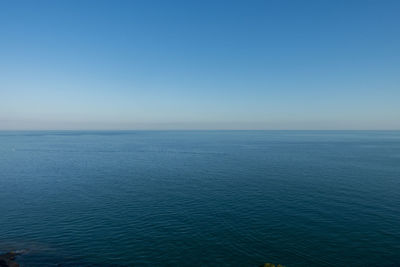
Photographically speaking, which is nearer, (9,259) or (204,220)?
(9,259)

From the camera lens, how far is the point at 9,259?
103 feet

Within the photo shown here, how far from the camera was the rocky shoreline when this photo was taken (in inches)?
1173

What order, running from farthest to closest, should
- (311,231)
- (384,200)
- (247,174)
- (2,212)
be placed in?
(247,174) → (384,200) → (2,212) → (311,231)

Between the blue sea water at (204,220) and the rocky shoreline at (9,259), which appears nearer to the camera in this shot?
the rocky shoreline at (9,259)

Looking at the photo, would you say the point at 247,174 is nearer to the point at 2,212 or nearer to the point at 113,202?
the point at 113,202

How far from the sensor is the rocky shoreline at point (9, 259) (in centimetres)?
2979

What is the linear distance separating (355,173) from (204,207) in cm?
6935

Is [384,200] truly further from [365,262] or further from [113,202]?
[113,202]

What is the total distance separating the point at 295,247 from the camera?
35.9m

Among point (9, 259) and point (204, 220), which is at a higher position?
point (9, 259)

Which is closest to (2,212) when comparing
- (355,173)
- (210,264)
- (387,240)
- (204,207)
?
(204,207)

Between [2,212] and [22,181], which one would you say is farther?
[22,181]

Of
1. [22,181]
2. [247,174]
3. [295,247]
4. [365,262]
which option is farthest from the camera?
[247,174]

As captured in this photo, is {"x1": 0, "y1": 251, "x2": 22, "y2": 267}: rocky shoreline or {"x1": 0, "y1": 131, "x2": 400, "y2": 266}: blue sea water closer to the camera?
{"x1": 0, "y1": 251, "x2": 22, "y2": 267}: rocky shoreline
